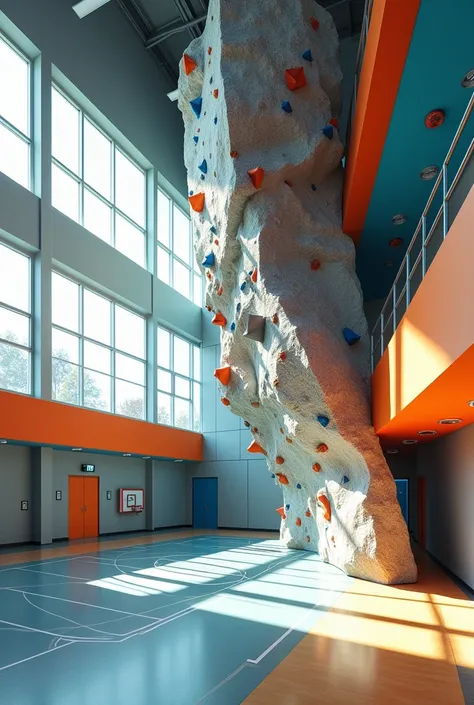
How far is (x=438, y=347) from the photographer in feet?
22.5

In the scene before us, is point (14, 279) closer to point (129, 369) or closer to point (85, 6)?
point (129, 369)

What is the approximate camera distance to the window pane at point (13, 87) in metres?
18.3

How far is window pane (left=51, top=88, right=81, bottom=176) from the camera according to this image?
2027 centimetres

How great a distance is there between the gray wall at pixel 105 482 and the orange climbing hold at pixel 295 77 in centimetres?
1420

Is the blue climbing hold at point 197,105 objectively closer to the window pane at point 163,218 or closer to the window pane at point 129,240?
the window pane at point 129,240

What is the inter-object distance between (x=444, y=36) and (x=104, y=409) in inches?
663

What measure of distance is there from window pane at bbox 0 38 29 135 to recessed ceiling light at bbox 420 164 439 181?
43.3 ft

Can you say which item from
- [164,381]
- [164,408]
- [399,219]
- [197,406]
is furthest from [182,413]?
[399,219]

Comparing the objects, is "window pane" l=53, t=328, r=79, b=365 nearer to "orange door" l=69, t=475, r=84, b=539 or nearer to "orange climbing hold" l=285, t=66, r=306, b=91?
"orange door" l=69, t=475, r=84, b=539

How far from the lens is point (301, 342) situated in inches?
493

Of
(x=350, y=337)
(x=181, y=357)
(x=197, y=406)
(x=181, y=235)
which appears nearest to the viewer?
(x=350, y=337)

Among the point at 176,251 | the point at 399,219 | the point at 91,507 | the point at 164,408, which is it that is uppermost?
the point at 176,251

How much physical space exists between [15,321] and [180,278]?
1104cm

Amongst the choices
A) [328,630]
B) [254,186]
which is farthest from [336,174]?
[328,630]
